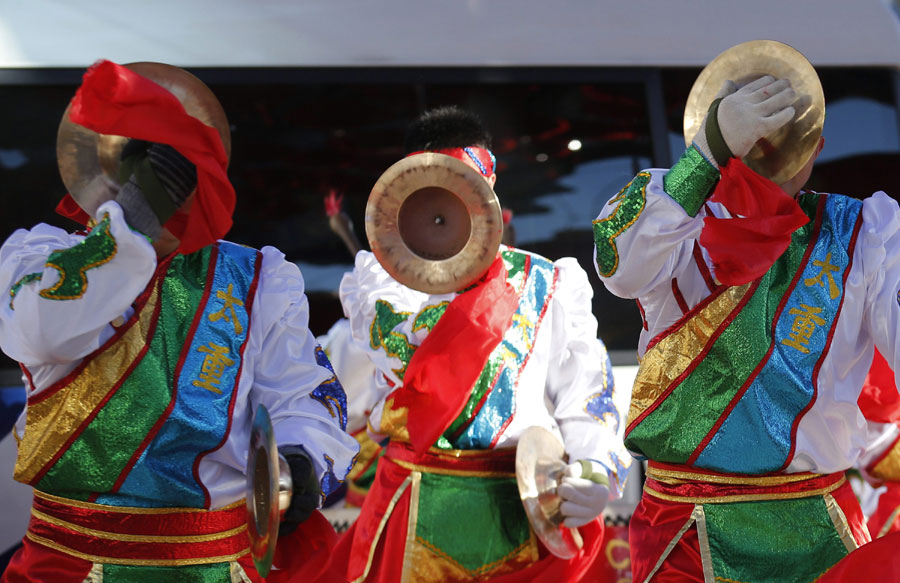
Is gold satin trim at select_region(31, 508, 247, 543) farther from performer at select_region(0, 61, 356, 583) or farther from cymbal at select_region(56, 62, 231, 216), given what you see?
cymbal at select_region(56, 62, 231, 216)

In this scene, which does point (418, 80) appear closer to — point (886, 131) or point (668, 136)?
point (668, 136)

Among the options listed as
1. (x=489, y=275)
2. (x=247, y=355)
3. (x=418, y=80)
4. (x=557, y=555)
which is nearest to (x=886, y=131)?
(x=418, y=80)

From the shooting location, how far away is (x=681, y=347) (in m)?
2.17

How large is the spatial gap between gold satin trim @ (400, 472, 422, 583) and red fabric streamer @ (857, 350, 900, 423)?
1252mm

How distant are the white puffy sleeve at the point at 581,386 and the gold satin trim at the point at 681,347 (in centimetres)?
69

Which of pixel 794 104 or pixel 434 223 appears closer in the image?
pixel 794 104

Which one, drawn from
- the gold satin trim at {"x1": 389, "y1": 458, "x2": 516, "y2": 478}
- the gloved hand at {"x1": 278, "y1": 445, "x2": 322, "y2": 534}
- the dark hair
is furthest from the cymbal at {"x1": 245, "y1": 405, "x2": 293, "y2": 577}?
the dark hair

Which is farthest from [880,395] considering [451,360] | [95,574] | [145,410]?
[95,574]

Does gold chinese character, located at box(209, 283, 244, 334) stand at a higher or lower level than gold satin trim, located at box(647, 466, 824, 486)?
higher

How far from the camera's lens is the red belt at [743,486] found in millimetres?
2123

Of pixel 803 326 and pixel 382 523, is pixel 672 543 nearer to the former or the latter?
pixel 803 326

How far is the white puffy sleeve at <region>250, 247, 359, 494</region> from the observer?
6.84ft

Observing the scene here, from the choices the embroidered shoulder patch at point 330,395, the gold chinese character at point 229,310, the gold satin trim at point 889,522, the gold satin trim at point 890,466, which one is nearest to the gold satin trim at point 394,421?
the embroidered shoulder patch at point 330,395

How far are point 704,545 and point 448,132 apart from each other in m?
1.66
